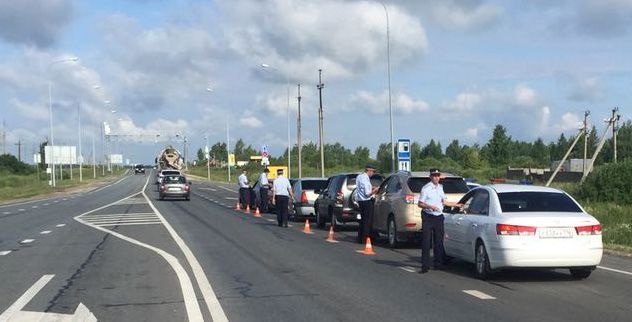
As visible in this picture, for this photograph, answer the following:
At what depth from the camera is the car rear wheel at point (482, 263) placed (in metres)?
11.5

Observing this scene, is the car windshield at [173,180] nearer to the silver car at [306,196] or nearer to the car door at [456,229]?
the silver car at [306,196]

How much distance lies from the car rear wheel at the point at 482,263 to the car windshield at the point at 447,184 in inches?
183

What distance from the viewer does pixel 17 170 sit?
144 meters

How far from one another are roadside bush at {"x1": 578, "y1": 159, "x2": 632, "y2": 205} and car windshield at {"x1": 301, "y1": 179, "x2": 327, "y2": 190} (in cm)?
1120

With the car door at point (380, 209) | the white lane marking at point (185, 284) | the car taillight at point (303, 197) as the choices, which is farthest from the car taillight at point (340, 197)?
the white lane marking at point (185, 284)

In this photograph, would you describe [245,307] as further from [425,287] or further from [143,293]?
[425,287]

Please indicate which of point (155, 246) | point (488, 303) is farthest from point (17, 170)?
point (488, 303)

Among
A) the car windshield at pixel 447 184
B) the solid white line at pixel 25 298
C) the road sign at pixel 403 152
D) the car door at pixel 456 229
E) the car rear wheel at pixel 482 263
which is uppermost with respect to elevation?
the road sign at pixel 403 152

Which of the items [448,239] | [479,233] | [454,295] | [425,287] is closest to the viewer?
[454,295]

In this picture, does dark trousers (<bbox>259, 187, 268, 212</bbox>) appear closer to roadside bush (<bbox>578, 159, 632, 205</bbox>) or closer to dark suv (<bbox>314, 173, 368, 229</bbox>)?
dark suv (<bbox>314, 173, 368, 229</bbox>)

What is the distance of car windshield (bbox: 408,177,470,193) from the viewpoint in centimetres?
1647

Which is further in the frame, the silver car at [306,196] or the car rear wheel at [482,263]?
the silver car at [306,196]

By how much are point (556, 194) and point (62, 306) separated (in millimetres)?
7555

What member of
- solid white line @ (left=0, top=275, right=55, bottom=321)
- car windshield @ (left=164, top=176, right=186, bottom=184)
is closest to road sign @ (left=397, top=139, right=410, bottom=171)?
solid white line @ (left=0, top=275, right=55, bottom=321)
